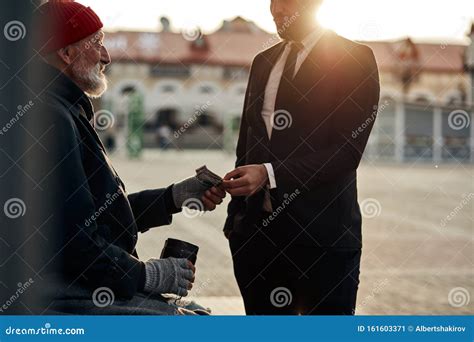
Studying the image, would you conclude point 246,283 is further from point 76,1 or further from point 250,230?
point 76,1

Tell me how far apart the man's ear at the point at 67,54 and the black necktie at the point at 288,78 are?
0.69 m

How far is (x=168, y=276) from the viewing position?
101 inches

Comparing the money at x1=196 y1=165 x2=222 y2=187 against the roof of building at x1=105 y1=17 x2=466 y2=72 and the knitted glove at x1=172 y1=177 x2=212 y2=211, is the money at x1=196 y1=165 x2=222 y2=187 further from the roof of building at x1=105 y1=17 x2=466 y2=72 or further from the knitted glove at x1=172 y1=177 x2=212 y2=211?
the roof of building at x1=105 y1=17 x2=466 y2=72

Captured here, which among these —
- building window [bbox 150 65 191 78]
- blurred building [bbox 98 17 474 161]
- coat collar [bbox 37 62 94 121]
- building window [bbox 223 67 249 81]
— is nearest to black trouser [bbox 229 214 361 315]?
coat collar [bbox 37 62 94 121]

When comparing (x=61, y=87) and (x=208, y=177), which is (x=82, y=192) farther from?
(x=208, y=177)

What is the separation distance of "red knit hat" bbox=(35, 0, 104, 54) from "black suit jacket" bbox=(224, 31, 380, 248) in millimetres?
672

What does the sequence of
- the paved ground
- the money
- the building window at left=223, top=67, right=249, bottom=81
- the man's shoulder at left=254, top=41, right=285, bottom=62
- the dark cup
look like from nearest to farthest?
1. the dark cup
2. the money
3. the man's shoulder at left=254, top=41, right=285, bottom=62
4. the paved ground
5. the building window at left=223, top=67, right=249, bottom=81

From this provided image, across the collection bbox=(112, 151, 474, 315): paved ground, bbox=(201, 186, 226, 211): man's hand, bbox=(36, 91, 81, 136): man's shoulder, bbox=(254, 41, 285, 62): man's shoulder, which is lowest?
bbox=(112, 151, 474, 315): paved ground

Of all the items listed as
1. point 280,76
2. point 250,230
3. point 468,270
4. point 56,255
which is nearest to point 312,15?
point 280,76

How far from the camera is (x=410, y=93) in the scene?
4072 cm

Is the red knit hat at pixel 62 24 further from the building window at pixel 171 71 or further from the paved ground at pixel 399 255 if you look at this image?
the building window at pixel 171 71

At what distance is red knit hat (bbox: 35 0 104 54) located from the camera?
253 cm

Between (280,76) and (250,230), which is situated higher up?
(280,76)
